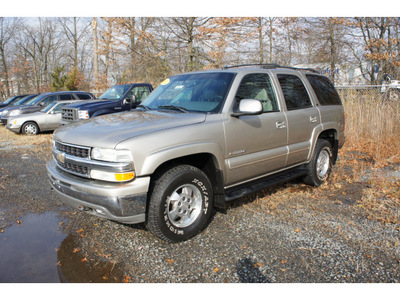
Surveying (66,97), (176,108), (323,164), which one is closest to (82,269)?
(176,108)

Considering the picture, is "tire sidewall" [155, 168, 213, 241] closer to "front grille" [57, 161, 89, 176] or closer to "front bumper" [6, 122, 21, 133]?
"front grille" [57, 161, 89, 176]

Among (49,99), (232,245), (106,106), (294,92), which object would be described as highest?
(49,99)

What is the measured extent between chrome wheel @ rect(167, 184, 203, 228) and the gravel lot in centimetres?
25

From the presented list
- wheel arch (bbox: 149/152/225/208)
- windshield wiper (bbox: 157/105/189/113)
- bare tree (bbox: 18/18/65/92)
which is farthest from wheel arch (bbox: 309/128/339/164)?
bare tree (bbox: 18/18/65/92)

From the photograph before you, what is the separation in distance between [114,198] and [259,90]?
254 centimetres

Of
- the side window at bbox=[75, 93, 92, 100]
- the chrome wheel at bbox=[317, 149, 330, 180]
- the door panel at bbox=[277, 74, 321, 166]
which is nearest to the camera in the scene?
the door panel at bbox=[277, 74, 321, 166]

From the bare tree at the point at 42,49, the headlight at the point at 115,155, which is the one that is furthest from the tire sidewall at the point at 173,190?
the bare tree at the point at 42,49

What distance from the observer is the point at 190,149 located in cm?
339

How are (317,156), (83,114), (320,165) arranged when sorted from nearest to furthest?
1. (317,156)
2. (320,165)
3. (83,114)

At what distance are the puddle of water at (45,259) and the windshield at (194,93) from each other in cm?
206

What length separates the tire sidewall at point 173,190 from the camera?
324cm

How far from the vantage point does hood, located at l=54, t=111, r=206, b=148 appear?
315 cm

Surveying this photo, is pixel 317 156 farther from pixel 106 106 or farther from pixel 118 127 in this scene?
pixel 106 106

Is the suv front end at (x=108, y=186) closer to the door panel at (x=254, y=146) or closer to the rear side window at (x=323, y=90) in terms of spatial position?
the door panel at (x=254, y=146)
